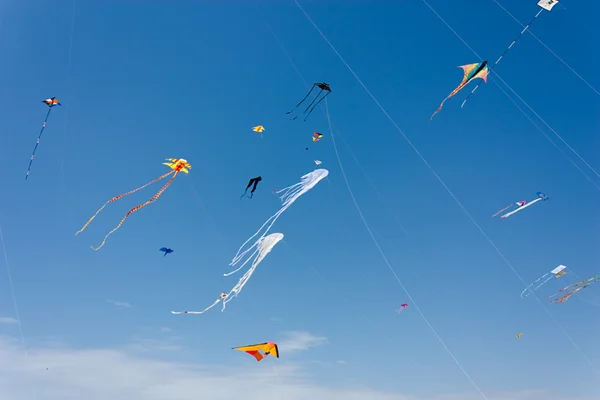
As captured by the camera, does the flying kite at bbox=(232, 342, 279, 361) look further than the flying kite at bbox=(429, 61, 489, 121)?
Yes

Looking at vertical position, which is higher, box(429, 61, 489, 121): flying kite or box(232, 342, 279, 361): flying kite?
box(429, 61, 489, 121): flying kite

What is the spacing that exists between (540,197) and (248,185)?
1753 cm

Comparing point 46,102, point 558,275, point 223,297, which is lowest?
point 558,275

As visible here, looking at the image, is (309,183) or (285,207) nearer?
(285,207)

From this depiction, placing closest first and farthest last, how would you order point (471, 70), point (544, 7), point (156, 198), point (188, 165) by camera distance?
point (544, 7) < point (471, 70) < point (156, 198) < point (188, 165)

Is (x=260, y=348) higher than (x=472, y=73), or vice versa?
(x=472, y=73)

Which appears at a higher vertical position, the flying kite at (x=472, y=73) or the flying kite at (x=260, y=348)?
the flying kite at (x=472, y=73)

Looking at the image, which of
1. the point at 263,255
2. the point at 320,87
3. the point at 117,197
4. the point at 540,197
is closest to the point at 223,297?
the point at 263,255

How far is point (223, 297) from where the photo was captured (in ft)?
74.5

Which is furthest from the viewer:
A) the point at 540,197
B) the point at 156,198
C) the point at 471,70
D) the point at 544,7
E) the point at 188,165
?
the point at 540,197

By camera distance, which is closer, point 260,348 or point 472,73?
point 472,73

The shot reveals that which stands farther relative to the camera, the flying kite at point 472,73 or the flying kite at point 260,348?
the flying kite at point 260,348

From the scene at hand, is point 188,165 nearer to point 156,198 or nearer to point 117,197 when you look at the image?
point 156,198

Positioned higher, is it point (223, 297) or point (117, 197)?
point (117, 197)
